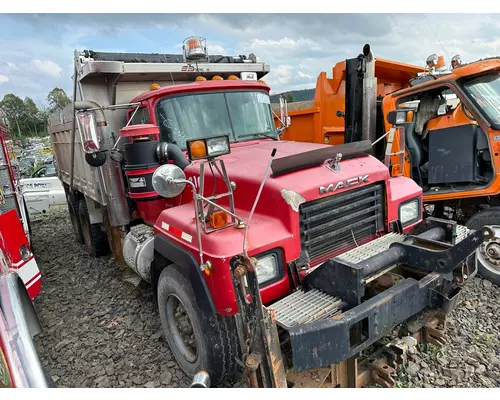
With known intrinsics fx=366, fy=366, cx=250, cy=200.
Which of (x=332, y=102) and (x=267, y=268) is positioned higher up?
(x=332, y=102)

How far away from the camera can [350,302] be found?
7.84ft

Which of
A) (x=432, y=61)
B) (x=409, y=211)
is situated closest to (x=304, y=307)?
(x=409, y=211)

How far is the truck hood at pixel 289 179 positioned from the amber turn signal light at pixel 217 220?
0.36 metres

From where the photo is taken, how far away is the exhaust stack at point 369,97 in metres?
4.93

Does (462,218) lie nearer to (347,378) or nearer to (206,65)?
(347,378)

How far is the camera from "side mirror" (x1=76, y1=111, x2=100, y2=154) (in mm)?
3488

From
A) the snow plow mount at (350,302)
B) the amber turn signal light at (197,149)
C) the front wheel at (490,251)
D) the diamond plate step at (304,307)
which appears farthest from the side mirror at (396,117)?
the amber turn signal light at (197,149)

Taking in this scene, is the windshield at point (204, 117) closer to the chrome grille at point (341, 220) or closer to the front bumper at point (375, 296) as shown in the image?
the chrome grille at point (341, 220)

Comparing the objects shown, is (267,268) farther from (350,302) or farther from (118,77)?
(118,77)

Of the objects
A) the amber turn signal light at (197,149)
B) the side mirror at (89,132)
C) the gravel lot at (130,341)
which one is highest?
the side mirror at (89,132)

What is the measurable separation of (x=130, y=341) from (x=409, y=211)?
3.03 m

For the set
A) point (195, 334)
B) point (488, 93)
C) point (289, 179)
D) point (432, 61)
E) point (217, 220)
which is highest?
point (432, 61)

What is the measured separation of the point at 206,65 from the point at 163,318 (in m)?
3.61

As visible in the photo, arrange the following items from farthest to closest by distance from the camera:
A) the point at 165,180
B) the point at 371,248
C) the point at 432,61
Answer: the point at 432,61 → the point at 371,248 → the point at 165,180
